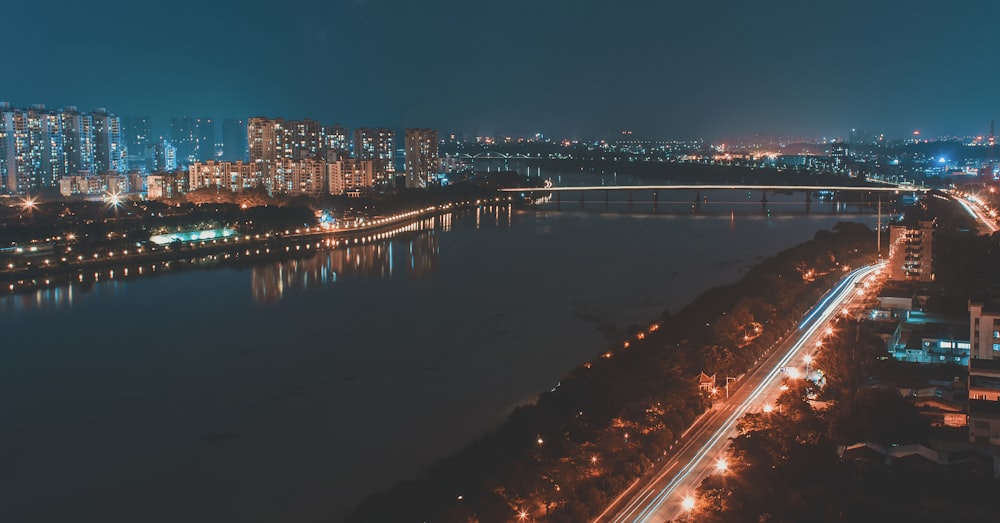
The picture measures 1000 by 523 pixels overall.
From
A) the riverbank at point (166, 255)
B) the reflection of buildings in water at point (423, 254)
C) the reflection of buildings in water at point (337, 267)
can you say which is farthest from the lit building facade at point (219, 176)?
the reflection of buildings in water at point (337, 267)

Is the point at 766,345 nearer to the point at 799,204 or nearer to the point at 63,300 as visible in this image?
the point at 63,300

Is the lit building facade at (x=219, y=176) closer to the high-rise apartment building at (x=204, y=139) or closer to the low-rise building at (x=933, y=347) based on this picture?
the low-rise building at (x=933, y=347)

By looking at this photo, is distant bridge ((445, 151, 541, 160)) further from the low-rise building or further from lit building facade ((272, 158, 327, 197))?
the low-rise building

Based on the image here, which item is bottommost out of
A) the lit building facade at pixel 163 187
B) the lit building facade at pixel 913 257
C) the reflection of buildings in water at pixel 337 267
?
the reflection of buildings in water at pixel 337 267

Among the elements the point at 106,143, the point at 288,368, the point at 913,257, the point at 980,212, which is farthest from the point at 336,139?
the point at 288,368

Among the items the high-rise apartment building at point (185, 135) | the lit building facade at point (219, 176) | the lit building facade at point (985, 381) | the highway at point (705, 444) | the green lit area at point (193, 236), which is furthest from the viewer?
the high-rise apartment building at point (185, 135)

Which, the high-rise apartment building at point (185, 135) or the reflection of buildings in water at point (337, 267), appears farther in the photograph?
the high-rise apartment building at point (185, 135)
